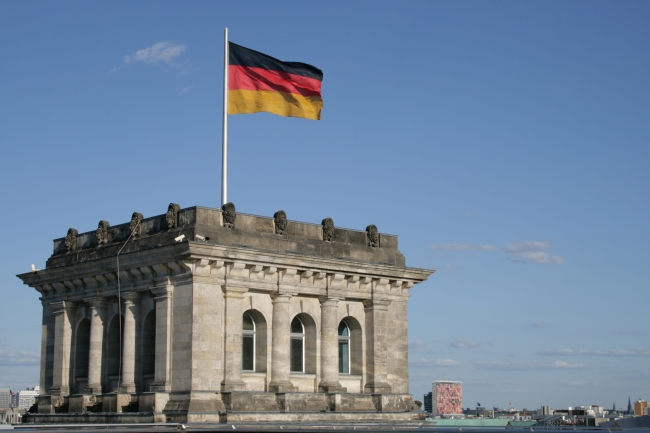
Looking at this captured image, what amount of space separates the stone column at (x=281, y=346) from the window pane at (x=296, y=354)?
147 cm

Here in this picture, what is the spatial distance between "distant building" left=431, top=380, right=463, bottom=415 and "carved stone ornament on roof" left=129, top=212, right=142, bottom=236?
63.7 meters

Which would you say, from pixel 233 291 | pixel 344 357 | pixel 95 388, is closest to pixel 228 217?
pixel 233 291

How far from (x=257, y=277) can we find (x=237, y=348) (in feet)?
11.2

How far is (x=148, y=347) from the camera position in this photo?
46344mm

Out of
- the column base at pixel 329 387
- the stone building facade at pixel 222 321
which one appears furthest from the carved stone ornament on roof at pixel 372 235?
the column base at pixel 329 387

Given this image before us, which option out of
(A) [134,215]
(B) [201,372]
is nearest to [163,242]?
(A) [134,215]

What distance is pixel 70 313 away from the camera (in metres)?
50.6

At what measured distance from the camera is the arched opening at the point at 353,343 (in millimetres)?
50250

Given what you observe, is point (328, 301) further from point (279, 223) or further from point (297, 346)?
point (279, 223)

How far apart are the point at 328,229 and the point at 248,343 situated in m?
7.15

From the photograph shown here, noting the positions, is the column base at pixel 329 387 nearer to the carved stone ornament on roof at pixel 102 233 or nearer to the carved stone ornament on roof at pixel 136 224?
the carved stone ornament on roof at pixel 136 224

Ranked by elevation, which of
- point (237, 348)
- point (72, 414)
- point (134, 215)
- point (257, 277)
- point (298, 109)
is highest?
point (298, 109)

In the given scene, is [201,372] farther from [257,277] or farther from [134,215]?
[134,215]

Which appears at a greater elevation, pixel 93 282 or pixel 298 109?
pixel 298 109
